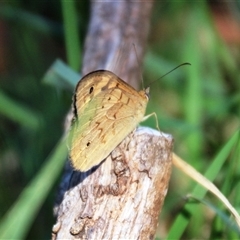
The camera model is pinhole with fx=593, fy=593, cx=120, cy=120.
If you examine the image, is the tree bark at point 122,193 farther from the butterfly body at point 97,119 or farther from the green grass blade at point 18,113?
the green grass blade at point 18,113

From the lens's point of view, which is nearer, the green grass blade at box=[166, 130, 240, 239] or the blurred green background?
the green grass blade at box=[166, 130, 240, 239]

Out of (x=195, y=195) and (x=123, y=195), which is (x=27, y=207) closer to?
(x=123, y=195)

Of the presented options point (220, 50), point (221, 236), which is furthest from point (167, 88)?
point (221, 236)

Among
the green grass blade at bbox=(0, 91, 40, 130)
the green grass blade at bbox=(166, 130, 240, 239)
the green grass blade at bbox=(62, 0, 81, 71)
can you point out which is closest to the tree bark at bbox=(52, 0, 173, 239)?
the green grass blade at bbox=(166, 130, 240, 239)

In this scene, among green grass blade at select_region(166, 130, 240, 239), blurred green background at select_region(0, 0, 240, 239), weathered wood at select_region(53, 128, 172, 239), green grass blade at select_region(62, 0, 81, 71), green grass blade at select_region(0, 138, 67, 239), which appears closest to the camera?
green grass blade at select_region(0, 138, 67, 239)

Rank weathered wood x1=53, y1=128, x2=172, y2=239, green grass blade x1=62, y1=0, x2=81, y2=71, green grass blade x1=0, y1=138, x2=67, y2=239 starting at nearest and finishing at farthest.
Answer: green grass blade x1=0, y1=138, x2=67, y2=239 → weathered wood x1=53, y1=128, x2=172, y2=239 → green grass blade x1=62, y1=0, x2=81, y2=71

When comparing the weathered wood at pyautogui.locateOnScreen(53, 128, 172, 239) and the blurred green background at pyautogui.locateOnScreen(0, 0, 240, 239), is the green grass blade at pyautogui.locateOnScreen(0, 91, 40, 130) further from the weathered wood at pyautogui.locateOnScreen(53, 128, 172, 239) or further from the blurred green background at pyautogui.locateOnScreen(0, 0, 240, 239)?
the weathered wood at pyautogui.locateOnScreen(53, 128, 172, 239)

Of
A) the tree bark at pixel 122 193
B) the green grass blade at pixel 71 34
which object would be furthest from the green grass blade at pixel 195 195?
the green grass blade at pixel 71 34

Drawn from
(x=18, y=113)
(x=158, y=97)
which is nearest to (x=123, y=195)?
(x=18, y=113)
